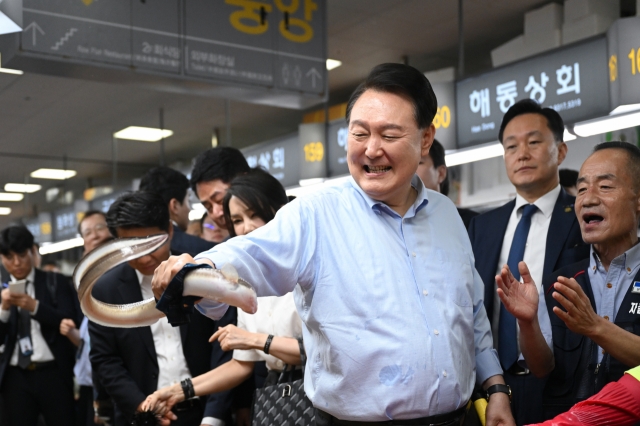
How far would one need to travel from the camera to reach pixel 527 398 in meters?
2.77

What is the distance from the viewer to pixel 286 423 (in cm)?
244

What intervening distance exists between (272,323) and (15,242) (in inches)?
132

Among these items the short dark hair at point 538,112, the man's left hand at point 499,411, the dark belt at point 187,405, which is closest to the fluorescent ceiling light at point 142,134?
the dark belt at point 187,405

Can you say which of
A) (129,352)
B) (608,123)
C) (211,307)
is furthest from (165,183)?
(608,123)

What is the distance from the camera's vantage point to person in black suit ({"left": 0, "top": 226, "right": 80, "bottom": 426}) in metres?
5.03

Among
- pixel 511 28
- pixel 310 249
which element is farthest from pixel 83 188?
pixel 310 249

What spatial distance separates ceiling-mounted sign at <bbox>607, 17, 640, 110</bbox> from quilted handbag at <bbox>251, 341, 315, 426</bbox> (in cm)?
341

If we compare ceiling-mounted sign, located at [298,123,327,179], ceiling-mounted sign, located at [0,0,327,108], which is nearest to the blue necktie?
ceiling-mounted sign, located at [0,0,327,108]

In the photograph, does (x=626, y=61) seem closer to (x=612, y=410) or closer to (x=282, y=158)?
(x=612, y=410)

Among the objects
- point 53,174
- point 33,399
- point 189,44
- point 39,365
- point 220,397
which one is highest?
point 189,44

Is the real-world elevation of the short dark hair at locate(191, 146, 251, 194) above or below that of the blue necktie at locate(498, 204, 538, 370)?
above

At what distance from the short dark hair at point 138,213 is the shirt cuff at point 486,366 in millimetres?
1532

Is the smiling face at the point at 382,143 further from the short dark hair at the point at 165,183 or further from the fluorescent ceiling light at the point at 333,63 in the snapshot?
the fluorescent ceiling light at the point at 333,63

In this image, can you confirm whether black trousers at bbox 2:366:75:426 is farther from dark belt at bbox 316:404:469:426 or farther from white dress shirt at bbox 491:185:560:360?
dark belt at bbox 316:404:469:426
